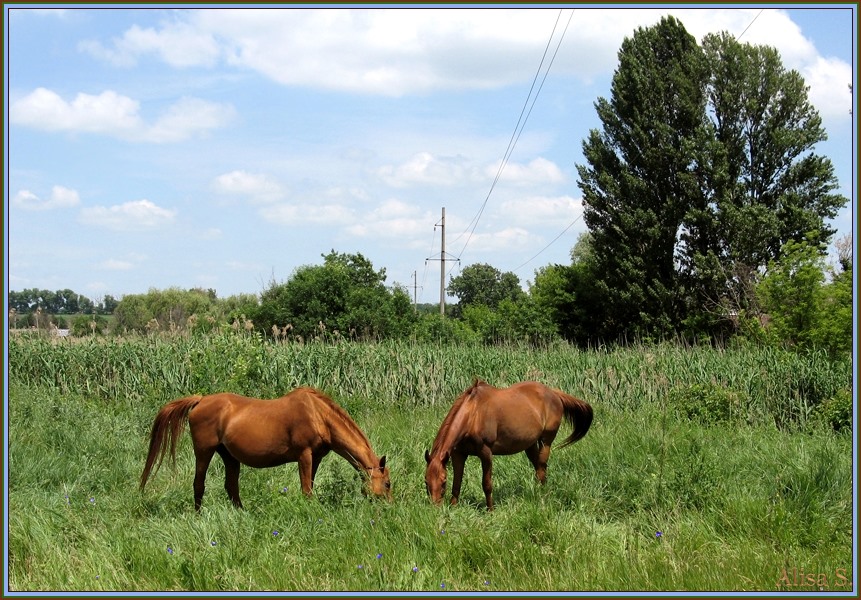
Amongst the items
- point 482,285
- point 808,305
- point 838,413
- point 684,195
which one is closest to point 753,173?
point 684,195

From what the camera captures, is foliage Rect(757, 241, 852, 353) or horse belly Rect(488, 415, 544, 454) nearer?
horse belly Rect(488, 415, 544, 454)

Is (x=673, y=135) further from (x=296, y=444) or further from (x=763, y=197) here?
(x=296, y=444)

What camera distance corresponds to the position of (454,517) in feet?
19.6

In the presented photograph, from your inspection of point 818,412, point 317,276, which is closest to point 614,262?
A: point 317,276

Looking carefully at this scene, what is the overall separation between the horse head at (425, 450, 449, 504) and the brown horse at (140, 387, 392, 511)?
340 mm

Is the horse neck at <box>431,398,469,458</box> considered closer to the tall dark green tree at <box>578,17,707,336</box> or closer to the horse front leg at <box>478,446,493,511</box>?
the horse front leg at <box>478,446,493,511</box>

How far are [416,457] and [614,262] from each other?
2644cm

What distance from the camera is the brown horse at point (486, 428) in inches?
247

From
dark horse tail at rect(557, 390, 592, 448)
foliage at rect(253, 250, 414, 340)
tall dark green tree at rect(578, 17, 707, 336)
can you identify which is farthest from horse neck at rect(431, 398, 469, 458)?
tall dark green tree at rect(578, 17, 707, 336)

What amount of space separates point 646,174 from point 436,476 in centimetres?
2986

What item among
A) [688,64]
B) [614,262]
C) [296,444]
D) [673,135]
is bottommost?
[296,444]

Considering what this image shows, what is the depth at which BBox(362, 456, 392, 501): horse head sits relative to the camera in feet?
20.3

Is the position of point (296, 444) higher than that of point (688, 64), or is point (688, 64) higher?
point (688, 64)

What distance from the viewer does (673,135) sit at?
1318 inches
